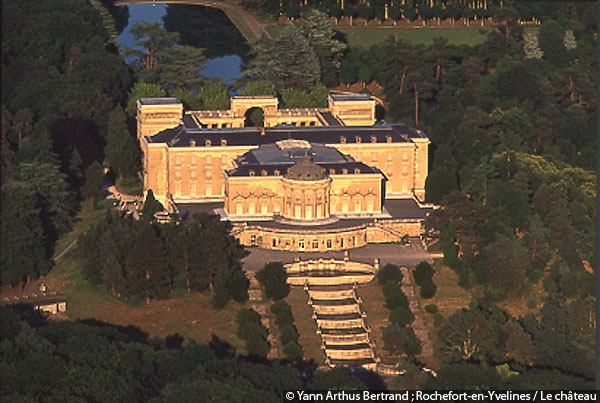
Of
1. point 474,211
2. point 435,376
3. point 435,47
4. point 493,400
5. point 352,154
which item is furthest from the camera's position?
point 435,47

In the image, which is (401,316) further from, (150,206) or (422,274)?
(150,206)

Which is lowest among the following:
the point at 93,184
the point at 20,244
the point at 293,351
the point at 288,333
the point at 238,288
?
the point at 293,351

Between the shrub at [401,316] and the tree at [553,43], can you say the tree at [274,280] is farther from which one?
the tree at [553,43]

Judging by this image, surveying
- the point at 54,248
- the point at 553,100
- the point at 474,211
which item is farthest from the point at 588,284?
the point at 553,100

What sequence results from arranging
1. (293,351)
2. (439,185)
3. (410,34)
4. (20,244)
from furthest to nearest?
1. (410,34)
2. (439,185)
3. (20,244)
4. (293,351)

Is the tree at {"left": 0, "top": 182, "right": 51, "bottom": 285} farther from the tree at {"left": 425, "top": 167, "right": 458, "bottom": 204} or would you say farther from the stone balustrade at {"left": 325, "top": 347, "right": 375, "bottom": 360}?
the tree at {"left": 425, "top": 167, "right": 458, "bottom": 204}

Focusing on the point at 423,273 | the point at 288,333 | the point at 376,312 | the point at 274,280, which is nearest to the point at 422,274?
the point at 423,273

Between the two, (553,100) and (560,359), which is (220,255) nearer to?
(560,359)

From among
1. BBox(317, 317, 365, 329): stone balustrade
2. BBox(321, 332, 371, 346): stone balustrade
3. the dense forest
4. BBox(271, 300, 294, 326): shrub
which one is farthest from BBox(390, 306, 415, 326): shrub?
BBox(271, 300, 294, 326): shrub
